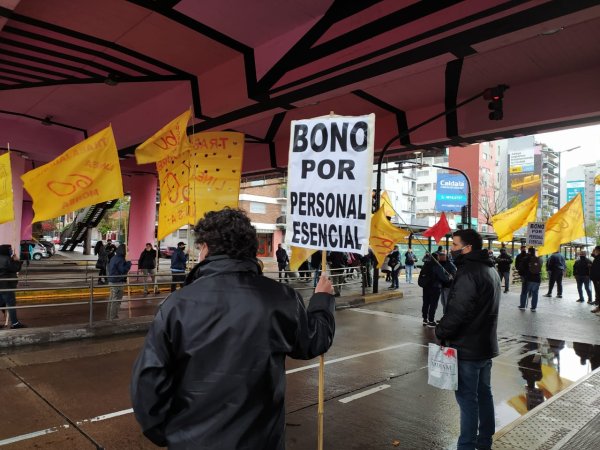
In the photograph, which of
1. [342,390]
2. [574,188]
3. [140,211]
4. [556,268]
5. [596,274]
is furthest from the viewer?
[574,188]

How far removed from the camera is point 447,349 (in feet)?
12.4

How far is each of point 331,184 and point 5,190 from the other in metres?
6.61

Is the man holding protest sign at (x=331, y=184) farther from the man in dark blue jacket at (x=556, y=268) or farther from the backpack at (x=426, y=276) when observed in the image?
the man in dark blue jacket at (x=556, y=268)

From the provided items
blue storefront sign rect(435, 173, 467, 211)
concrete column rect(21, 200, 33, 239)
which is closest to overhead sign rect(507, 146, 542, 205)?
blue storefront sign rect(435, 173, 467, 211)

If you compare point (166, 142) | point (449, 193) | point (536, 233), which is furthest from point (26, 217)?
point (449, 193)

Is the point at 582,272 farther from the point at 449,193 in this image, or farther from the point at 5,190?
the point at 449,193

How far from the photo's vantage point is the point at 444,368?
3779 mm

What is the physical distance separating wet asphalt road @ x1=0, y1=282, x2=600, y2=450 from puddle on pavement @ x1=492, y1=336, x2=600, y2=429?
0.05 ft

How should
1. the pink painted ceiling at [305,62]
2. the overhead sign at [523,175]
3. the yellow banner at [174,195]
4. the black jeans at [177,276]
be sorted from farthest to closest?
1. the overhead sign at [523,175]
2. the black jeans at [177,276]
3. the yellow banner at [174,195]
4. the pink painted ceiling at [305,62]

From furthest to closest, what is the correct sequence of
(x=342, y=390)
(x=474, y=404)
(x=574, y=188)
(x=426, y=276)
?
(x=574, y=188)
(x=426, y=276)
(x=342, y=390)
(x=474, y=404)

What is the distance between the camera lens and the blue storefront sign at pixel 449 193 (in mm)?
41456

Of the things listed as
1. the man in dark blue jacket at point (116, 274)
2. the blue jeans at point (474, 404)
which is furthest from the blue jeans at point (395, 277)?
the blue jeans at point (474, 404)

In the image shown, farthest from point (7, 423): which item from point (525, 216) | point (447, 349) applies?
point (525, 216)

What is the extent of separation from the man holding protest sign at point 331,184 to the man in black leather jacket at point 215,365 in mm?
1419
